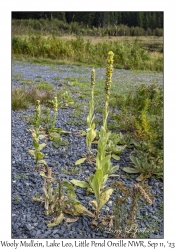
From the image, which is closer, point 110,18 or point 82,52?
point 110,18

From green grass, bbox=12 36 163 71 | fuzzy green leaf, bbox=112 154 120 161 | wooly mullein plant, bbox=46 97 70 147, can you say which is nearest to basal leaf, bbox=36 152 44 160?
wooly mullein plant, bbox=46 97 70 147

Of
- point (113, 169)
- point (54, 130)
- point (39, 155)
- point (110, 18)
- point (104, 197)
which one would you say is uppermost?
point (110, 18)

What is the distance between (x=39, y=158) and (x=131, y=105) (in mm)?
2760

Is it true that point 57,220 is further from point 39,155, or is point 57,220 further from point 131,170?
point 131,170

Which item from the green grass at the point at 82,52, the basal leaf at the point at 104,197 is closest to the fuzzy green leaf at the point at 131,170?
the basal leaf at the point at 104,197

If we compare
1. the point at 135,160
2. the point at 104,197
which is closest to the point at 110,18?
the point at 135,160

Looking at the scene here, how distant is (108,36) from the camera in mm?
13812

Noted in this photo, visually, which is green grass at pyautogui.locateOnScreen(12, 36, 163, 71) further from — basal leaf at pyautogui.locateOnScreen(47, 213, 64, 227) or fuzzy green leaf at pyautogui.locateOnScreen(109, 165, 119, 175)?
basal leaf at pyautogui.locateOnScreen(47, 213, 64, 227)

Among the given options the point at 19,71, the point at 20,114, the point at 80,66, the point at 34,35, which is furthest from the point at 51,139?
the point at 34,35

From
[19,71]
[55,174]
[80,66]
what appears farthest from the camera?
[80,66]

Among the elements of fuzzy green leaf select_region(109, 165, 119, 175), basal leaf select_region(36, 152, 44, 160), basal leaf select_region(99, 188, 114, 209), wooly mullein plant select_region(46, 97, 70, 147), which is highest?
wooly mullein plant select_region(46, 97, 70, 147)

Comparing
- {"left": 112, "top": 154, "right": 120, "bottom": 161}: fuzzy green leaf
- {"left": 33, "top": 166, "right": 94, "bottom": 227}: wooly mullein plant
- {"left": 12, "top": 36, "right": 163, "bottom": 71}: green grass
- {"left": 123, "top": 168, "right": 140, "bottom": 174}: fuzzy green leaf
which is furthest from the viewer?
{"left": 12, "top": 36, "right": 163, "bottom": 71}: green grass

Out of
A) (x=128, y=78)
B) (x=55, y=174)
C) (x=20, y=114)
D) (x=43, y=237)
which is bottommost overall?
(x=43, y=237)

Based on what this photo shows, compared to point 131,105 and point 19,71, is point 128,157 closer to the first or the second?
point 131,105
